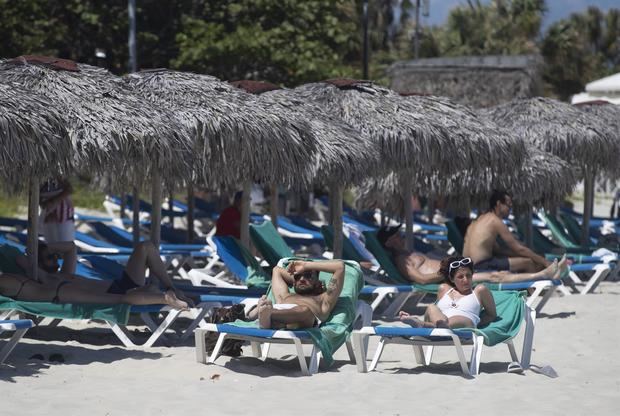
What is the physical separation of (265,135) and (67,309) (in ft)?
7.58

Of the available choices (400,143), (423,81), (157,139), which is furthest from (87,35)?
(157,139)

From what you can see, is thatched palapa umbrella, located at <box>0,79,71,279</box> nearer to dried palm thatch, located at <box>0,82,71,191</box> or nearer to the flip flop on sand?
dried palm thatch, located at <box>0,82,71,191</box>

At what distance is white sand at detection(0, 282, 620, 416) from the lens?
6062 millimetres

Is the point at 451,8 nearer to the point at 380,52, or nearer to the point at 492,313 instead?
the point at 380,52

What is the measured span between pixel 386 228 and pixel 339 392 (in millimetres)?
3965

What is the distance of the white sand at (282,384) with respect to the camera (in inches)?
239

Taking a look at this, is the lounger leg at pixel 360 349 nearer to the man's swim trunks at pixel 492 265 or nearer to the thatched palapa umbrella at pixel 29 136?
the thatched palapa umbrella at pixel 29 136

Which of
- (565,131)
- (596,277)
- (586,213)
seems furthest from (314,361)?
(586,213)

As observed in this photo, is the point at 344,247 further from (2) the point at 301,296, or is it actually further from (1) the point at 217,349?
(1) the point at 217,349

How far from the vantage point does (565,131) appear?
44.4 ft

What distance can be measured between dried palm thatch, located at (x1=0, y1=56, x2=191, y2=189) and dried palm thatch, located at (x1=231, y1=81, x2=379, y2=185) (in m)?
1.53

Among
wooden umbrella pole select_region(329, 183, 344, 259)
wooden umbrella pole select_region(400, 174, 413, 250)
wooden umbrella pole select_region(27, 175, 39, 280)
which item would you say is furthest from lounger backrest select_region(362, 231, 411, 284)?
wooden umbrella pole select_region(27, 175, 39, 280)

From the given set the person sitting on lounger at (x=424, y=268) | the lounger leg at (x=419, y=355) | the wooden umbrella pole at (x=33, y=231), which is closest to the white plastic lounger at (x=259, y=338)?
the lounger leg at (x=419, y=355)

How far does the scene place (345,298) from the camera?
24.9 ft
